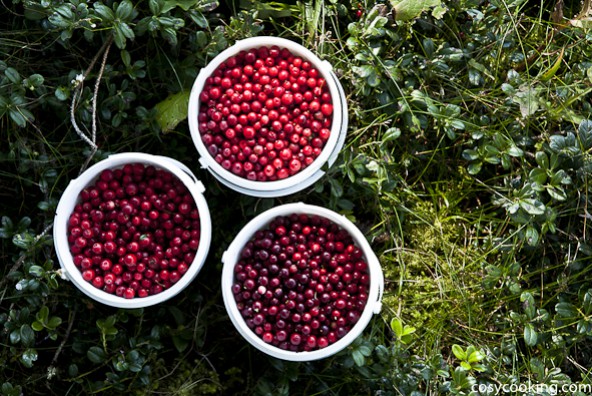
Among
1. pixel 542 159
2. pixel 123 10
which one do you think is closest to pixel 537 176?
pixel 542 159

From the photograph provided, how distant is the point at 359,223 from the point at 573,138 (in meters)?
0.73

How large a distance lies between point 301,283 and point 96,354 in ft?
2.19

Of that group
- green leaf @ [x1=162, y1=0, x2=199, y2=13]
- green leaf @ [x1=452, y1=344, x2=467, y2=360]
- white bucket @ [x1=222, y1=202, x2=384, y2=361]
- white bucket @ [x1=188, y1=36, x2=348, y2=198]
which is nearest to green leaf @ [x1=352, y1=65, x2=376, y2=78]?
white bucket @ [x1=188, y1=36, x2=348, y2=198]

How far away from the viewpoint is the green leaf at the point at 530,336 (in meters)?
2.23

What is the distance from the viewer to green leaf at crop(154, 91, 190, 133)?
2.35m

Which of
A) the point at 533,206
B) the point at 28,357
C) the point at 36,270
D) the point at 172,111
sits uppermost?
the point at 172,111

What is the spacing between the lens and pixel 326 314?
2.24m

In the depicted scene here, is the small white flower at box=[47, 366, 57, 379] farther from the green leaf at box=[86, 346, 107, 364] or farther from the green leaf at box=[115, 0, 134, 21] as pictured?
the green leaf at box=[115, 0, 134, 21]

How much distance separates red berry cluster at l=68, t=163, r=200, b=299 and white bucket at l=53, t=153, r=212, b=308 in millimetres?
22

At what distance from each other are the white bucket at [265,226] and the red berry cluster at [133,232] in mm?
128

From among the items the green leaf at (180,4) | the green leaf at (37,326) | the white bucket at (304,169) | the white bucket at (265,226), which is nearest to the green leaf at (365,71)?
the white bucket at (304,169)

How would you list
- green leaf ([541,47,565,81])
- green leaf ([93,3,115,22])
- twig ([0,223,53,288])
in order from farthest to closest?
green leaf ([541,47,565,81]) → twig ([0,223,53,288]) → green leaf ([93,3,115,22])

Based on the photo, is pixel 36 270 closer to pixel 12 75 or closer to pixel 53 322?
pixel 53 322

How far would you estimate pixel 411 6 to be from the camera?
90.3 inches
